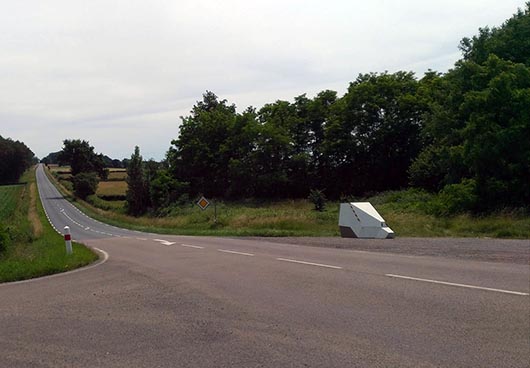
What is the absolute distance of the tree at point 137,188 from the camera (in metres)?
73.9

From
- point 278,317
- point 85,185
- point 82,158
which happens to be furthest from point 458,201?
point 82,158

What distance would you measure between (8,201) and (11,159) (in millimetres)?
54085

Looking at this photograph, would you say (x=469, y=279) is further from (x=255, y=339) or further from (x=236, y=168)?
(x=236, y=168)

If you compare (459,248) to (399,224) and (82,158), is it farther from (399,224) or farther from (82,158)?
(82,158)

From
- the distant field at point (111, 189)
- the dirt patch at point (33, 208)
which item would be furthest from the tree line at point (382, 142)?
the distant field at point (111, 189)

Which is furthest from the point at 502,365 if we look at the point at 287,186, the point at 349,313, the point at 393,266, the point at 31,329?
the point at 287,186

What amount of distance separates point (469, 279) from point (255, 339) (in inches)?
205

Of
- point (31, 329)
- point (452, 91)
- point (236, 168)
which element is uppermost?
point (452, 91)

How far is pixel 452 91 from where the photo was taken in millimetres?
37188

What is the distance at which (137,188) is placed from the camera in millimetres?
74375

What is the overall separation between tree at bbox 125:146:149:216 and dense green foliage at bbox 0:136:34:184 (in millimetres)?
75573

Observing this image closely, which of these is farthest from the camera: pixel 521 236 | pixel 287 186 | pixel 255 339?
pixel 287 186

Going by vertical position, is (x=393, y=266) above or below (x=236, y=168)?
below

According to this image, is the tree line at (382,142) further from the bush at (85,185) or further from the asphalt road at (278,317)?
the bush at (85,185)
